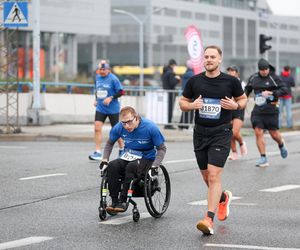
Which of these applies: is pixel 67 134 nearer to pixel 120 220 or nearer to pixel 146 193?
pixel 120 220

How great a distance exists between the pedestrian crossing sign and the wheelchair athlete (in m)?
13.4

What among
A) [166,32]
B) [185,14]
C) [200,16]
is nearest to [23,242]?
[166,32]

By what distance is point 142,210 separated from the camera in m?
11.0

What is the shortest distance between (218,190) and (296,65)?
550ft

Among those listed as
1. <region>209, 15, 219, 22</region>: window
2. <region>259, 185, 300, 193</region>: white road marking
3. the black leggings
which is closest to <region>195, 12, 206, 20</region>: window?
<region>209, 15, 219, 22</region>: window

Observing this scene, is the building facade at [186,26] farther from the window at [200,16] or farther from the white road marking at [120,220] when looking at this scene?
the white road marking at [120,220]

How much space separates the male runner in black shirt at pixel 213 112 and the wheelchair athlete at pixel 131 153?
26.5 inches

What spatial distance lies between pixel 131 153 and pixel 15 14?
45.4 ft

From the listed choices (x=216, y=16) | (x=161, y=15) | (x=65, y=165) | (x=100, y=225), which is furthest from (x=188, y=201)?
(x=216, y=16)

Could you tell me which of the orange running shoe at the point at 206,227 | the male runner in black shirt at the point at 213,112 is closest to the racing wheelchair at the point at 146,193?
the male runner in black shirt at the point at 213,112

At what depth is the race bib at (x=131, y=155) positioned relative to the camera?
1036cm

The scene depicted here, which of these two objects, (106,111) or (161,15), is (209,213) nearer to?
(106,111)

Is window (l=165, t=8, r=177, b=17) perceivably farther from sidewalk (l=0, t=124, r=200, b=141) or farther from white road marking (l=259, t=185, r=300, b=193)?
white road marking (l=259, t=185, r=300, b=193)

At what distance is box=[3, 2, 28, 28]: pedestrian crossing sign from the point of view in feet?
76.9
